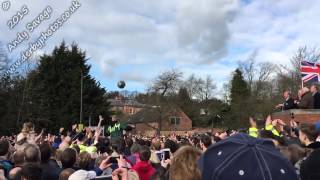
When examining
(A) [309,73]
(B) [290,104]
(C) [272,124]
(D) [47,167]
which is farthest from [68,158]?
(A) [309,73]

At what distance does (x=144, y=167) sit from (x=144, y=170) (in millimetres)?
55

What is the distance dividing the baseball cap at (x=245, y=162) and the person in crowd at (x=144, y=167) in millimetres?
4317

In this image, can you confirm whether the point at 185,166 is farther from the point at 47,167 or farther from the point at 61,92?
the point at 61,92

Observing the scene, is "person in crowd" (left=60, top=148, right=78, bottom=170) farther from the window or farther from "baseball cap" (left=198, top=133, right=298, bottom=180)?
the window

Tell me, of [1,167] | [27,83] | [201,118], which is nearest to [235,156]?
[1,167]

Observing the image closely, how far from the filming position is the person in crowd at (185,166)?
3105 mm

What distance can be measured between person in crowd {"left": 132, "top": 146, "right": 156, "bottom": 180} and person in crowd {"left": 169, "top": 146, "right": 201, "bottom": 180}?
351 cm

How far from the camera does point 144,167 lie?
6.91 metres

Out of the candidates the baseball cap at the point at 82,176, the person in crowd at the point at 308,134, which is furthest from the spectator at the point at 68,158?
the person in crowd at the point at 308,134

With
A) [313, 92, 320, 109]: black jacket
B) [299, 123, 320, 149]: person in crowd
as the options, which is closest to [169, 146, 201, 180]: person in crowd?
[299, 123, 320, 149]: person in crowd

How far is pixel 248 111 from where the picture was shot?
220 ft

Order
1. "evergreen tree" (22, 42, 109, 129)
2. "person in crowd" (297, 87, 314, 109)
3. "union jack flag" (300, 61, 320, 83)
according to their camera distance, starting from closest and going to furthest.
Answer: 1. "person in crowd" (297, 87, 314, 109)
2. "union jack flag" (300, 61, 320, 83)
3. "evergreen tree" (22, 42, 109, 129)

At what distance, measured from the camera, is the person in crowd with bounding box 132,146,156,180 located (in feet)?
22.2

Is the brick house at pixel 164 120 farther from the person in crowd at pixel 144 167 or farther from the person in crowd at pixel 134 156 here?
the person in crowd at pixel 144 167
